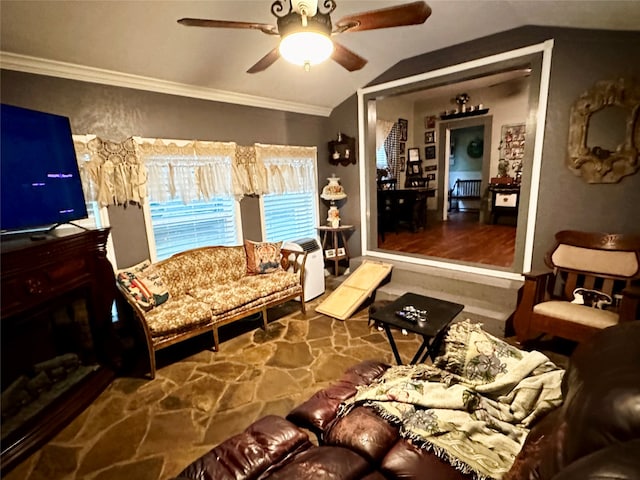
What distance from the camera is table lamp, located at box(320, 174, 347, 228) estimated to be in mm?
4621

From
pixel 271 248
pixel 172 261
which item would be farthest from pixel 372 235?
pixel 172 261

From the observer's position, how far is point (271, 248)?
378cm

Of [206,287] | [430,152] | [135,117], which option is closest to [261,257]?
[206,287]

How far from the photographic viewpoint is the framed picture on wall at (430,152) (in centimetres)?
753

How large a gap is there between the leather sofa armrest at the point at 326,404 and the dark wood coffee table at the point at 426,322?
510mm

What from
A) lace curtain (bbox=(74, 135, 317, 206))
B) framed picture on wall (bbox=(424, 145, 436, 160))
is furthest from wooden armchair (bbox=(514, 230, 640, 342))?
framed picture on wall (bbox=(424, 145, 436, 160))

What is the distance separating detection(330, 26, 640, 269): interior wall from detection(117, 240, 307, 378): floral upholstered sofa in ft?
8.75

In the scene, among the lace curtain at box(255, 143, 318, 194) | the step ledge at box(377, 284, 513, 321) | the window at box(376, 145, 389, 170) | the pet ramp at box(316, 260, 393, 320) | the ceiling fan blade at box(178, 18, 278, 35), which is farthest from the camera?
the window at box(376, 145, 389, 170)

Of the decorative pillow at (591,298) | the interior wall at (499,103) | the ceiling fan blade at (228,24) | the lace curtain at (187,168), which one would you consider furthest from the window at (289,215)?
the interior wall at (499,103)

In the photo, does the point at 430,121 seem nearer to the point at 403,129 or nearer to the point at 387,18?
the point at 403,129

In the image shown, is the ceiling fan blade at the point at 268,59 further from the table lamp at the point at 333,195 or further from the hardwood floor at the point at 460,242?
the hardwood floor at the point at 460,242

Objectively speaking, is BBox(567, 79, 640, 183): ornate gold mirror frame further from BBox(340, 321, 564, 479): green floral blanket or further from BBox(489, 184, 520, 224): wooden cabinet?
BBox(489, 184, 520, 224): wooden cabinet

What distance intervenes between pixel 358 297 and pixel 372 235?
49.5 inches

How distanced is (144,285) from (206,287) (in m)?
0.70
